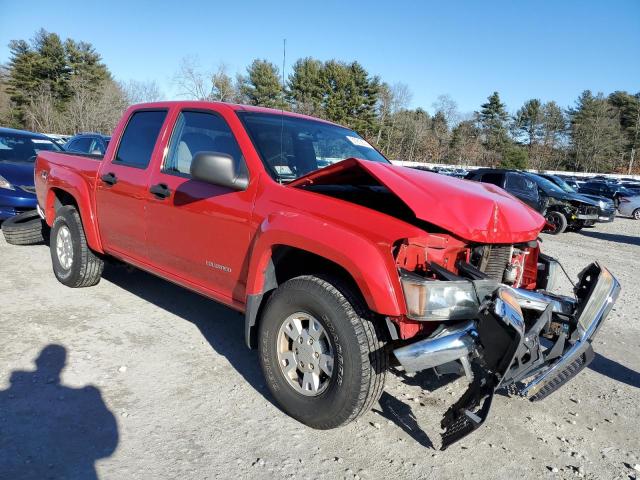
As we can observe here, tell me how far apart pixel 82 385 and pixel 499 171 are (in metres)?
14.3

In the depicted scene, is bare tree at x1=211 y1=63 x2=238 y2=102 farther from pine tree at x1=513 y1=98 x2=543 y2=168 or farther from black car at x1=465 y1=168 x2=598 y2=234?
pine tree at x1=513 y1=98 x2=543 y2=168

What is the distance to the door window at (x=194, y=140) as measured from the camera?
3.55 meters

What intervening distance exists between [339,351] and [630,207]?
79.4 ft

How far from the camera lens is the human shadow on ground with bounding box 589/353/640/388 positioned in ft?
12.9

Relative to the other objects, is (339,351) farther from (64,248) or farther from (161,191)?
(64,248)

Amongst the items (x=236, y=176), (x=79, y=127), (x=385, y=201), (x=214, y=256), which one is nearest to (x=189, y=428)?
(x=214, y=256)

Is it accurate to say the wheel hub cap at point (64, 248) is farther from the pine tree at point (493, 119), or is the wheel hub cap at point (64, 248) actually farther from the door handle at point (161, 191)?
the pine tree at point (493, 119)

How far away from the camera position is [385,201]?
10.1 feet

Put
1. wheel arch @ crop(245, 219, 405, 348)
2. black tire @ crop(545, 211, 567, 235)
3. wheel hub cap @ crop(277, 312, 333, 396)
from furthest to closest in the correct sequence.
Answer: black tire @ crop(545, 211, 567, 235)
wheel hub cap @ crop(277, 312, 333, 396)
wheel arch @ crop(245, 219, 405, 348)

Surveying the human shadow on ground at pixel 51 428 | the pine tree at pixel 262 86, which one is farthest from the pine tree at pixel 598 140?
the human shadow on ground at pixel 51 428

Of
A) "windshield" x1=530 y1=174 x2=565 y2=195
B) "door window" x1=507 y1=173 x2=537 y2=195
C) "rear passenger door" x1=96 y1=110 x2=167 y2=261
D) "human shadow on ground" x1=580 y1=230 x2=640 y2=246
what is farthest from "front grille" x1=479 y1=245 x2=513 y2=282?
"windshield" x1=530 y1=174 x2=565 y2=195

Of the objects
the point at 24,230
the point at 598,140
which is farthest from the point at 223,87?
the point at 598,140

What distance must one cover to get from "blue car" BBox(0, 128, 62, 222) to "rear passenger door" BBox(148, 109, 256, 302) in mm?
5050

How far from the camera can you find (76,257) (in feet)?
16.4
